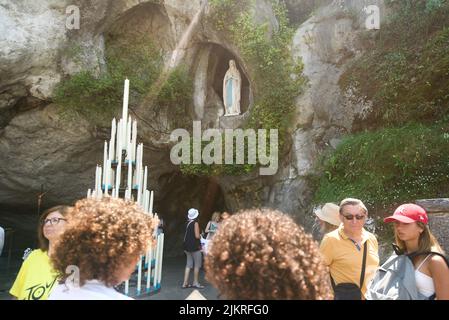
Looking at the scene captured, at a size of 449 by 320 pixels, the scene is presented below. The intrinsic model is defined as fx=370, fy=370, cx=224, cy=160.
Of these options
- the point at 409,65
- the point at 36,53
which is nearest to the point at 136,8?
the point at 36,53

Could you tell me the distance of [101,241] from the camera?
1587 millimetres

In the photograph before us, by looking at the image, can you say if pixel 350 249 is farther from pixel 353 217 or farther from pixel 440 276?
pixel 440 276

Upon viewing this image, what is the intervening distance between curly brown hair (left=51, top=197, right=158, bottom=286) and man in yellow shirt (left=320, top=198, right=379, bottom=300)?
1.62 m

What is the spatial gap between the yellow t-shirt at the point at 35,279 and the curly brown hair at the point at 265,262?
136 cm

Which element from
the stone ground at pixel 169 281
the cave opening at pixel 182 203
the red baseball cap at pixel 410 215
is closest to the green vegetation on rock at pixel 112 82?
the cave opening at pixel 182 203

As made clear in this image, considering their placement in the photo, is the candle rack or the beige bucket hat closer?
the beige bucket hat

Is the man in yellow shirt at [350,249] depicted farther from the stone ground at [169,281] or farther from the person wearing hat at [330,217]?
the stone ground at [169,281]

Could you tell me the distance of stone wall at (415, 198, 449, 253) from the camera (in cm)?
436

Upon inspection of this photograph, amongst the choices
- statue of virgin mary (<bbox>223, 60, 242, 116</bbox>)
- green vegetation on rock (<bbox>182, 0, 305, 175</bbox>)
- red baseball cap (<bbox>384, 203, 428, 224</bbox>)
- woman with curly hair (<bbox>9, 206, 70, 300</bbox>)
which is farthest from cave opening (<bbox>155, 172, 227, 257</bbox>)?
red baseball cap (<bbox>384, 203, 428, 224</bbox>)

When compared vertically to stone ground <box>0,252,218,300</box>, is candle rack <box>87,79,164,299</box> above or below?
above

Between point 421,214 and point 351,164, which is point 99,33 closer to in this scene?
point 351,164

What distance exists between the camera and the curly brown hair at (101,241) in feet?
5.20

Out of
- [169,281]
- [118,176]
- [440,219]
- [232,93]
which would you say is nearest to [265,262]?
[440,219]

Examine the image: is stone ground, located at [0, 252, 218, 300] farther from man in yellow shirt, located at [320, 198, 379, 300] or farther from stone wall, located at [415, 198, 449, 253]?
stone wall, located at [415, 198, 449, 253]
